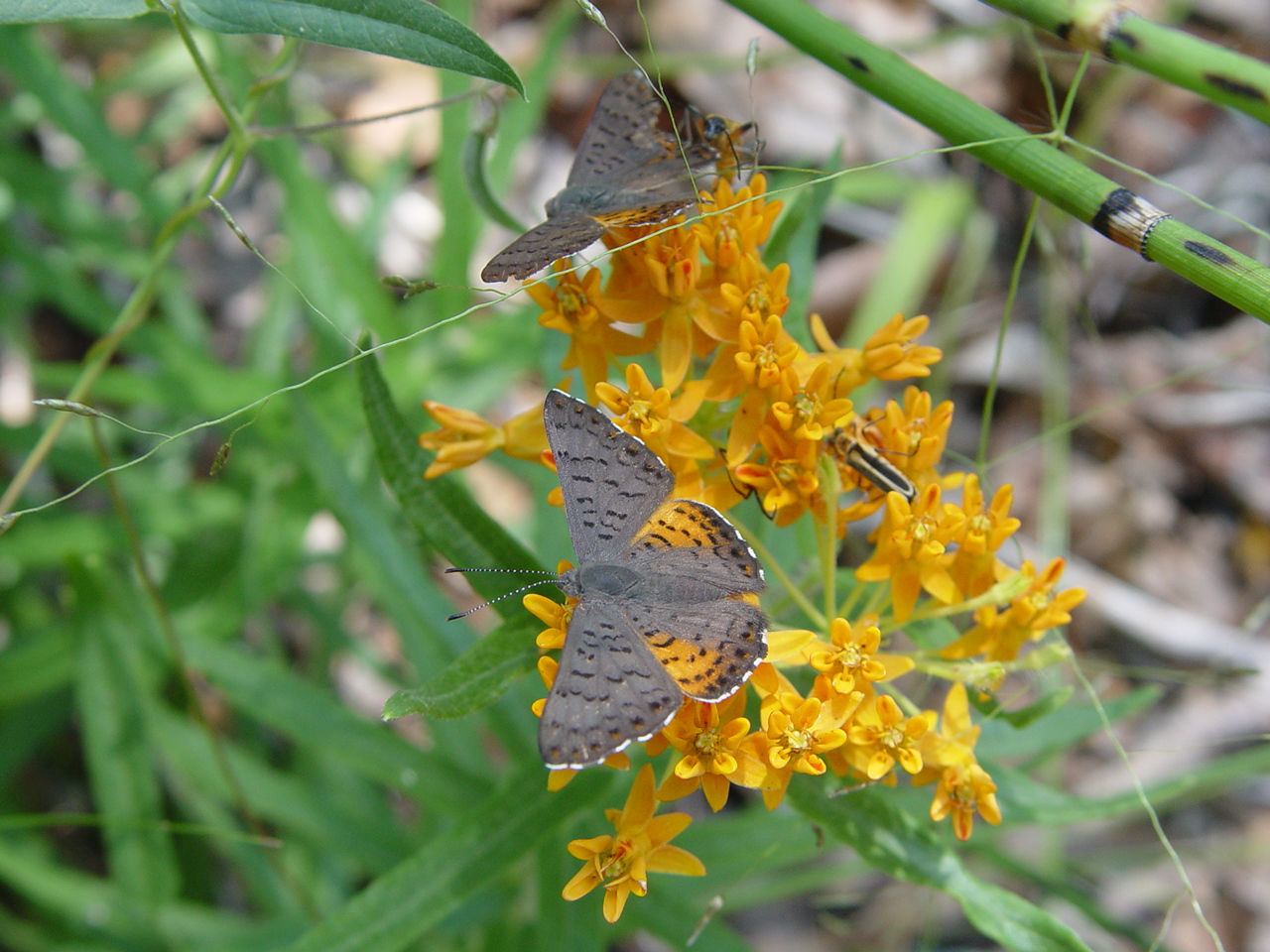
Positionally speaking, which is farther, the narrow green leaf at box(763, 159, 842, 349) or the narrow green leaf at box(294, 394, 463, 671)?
the narrow green leaf at box(294, 394, 463, 671)

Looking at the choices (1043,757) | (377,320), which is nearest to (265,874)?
(377,320)

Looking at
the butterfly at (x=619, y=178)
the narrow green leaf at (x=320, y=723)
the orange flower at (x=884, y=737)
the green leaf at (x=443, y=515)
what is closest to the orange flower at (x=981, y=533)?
the orange flower at (x=884, y=737)

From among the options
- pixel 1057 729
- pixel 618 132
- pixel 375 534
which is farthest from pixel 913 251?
pixel 375 534

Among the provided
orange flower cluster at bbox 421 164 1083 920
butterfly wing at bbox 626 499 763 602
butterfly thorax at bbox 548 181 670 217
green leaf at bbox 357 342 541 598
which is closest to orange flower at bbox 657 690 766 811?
orange flower cluster at bbox 421 164 1083 920

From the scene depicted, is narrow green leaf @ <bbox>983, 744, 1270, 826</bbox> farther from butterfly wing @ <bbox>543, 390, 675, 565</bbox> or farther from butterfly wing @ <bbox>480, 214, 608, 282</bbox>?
butterfly wing @ <bbox>480, 214, 608, 282</bbox>

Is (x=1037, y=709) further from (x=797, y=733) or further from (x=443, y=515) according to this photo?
(x=443, y=515)

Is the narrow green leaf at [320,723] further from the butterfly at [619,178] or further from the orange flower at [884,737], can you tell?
the butterfly at [619,178]
